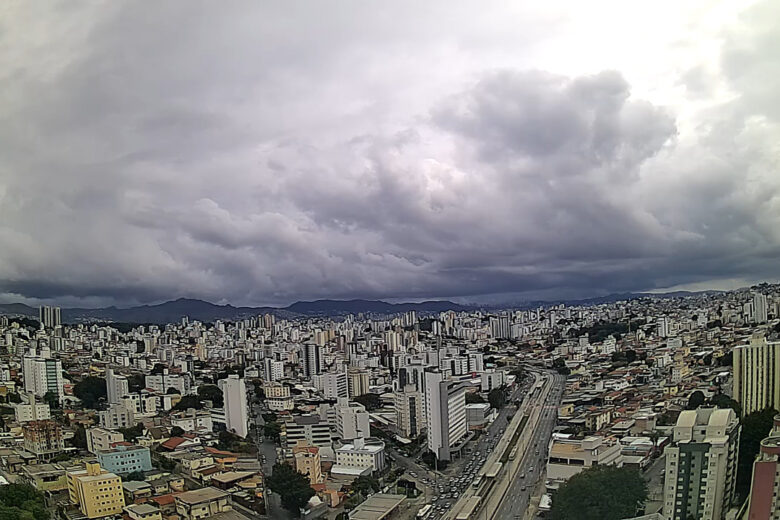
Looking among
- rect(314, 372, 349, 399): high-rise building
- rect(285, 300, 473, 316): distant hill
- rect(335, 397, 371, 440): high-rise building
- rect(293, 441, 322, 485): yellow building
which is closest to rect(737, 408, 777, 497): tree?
rect(293, 441, 322, 485): yellow building

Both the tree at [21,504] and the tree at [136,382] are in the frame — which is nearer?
the tree at [21,504]

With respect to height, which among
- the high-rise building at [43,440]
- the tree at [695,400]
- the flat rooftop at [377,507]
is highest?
the tree at [695,400]

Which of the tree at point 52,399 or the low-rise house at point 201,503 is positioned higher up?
the tree at point 52,399

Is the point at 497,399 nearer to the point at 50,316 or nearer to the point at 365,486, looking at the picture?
the point at 365,486

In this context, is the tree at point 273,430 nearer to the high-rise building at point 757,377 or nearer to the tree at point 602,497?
the tree at point 602,497

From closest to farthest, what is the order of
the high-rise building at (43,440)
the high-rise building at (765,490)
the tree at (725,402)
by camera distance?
the high-rise building at (765,490) → the tree at (725,402) → the high-rise building at (43,440)

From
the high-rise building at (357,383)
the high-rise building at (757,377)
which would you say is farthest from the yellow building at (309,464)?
the high-rise building at (357,383)

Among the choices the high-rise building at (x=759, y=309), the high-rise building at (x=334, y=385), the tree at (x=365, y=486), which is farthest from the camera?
the high-rise building at (x=334, y=385)
